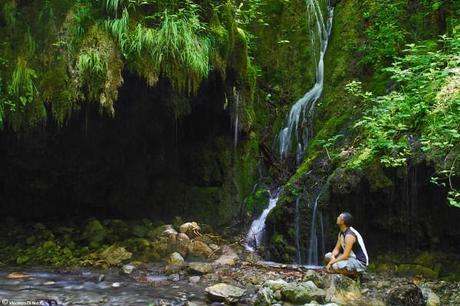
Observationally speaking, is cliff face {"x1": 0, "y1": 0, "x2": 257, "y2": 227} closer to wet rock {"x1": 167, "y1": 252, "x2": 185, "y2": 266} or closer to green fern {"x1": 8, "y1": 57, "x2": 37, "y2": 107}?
green fern {"x1": 8, "y1": 57, "x2": 37, "y2": 107}

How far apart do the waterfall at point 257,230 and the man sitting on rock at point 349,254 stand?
299 cm

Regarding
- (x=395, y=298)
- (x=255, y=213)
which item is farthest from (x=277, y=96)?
(x=395, y=298)

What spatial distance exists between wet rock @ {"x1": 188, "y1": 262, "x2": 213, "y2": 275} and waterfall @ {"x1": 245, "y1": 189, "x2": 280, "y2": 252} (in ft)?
5.64

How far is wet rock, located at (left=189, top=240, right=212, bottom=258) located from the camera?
866 cm

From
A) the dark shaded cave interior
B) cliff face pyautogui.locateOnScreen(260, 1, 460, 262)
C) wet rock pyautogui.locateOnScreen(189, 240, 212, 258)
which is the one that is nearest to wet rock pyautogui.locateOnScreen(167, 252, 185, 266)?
wet rock pyautogui.locateOnScreen(189, 240, 212, 258)

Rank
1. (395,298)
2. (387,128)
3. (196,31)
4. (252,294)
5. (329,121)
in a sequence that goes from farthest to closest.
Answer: (329,121)
(196,31)
(387,128)
(252,294)
(395,298)

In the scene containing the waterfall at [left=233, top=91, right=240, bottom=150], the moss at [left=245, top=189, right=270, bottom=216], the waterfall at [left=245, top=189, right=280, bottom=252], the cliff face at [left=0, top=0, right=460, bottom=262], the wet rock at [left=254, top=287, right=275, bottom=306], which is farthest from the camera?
the moss at [left=245, top=189, right=270, bottom=216]

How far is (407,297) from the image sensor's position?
5895 mm

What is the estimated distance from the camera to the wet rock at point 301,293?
231 inches

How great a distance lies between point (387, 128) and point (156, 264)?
437cm

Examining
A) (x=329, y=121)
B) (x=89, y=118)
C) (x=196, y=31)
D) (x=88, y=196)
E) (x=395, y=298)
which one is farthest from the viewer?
(x=88, y=196)

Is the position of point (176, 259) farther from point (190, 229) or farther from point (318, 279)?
point (318, 279)

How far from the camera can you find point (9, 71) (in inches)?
292

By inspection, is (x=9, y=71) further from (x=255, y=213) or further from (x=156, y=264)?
(x=255, y=213)
